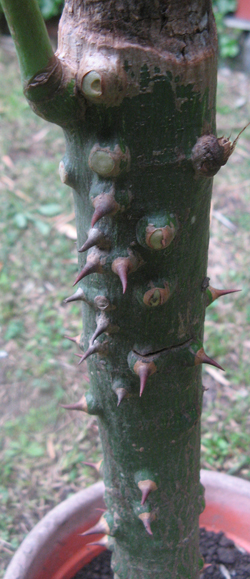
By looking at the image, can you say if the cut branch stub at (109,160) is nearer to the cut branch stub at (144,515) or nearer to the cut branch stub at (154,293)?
the cut branch stub at (154,293)

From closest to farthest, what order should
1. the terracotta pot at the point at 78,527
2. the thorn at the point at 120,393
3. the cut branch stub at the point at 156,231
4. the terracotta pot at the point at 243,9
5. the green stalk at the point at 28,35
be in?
the green stalk at the point at 28,35
the cut branch stub at the point at 156,231
the thorn at the point at 120,393
the terracotta pot at the point at 78,527
the terracotta pot at the point at 243,9

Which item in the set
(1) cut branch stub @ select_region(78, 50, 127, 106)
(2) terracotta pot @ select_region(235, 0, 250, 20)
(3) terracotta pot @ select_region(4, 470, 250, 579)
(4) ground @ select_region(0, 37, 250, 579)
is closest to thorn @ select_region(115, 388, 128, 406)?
(1) cut branch stub @ select_region(78, 50, 127, 106)

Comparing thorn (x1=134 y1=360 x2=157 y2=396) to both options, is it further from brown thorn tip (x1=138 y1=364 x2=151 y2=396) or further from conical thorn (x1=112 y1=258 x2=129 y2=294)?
conical thorn (x1=112 y1=258 x2=129 y2=294)

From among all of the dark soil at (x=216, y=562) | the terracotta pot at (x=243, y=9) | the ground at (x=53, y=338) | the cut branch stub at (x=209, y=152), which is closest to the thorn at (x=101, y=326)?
the cut branch stub at (x=209, y=152)

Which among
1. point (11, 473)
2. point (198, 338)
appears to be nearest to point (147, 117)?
point (198, 338)

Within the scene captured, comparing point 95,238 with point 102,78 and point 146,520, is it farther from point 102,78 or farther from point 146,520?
point 146,520

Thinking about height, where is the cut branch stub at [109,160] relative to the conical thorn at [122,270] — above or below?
above
